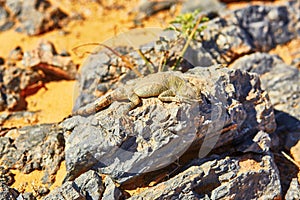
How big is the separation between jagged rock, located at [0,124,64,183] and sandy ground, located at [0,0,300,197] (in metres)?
0.08

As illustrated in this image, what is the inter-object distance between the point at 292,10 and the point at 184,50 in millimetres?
2905

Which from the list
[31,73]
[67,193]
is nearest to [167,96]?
[67,193]

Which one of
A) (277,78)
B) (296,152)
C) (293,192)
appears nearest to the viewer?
(293,192)

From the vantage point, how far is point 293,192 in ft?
15.4

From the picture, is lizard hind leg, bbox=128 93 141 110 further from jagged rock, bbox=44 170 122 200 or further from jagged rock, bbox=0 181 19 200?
jagged rock, bbox=0 181 19 200

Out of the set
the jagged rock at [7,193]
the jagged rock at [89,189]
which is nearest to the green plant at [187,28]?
the jagged rock at [89,189]

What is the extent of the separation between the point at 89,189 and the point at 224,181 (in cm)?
131

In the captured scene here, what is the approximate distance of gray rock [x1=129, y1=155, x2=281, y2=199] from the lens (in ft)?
14.0

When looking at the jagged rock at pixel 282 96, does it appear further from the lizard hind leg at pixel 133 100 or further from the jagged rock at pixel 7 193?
the jagged rock at pixel 7 193

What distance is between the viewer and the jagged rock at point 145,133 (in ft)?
13.9

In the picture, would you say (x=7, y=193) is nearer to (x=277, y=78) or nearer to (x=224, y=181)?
(x=224, y=181)

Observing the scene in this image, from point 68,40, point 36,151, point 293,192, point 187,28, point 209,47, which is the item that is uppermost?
point 187,28

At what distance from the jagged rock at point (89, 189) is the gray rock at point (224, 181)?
9.0 inches

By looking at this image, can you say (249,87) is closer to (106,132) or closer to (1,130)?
(106,132)
